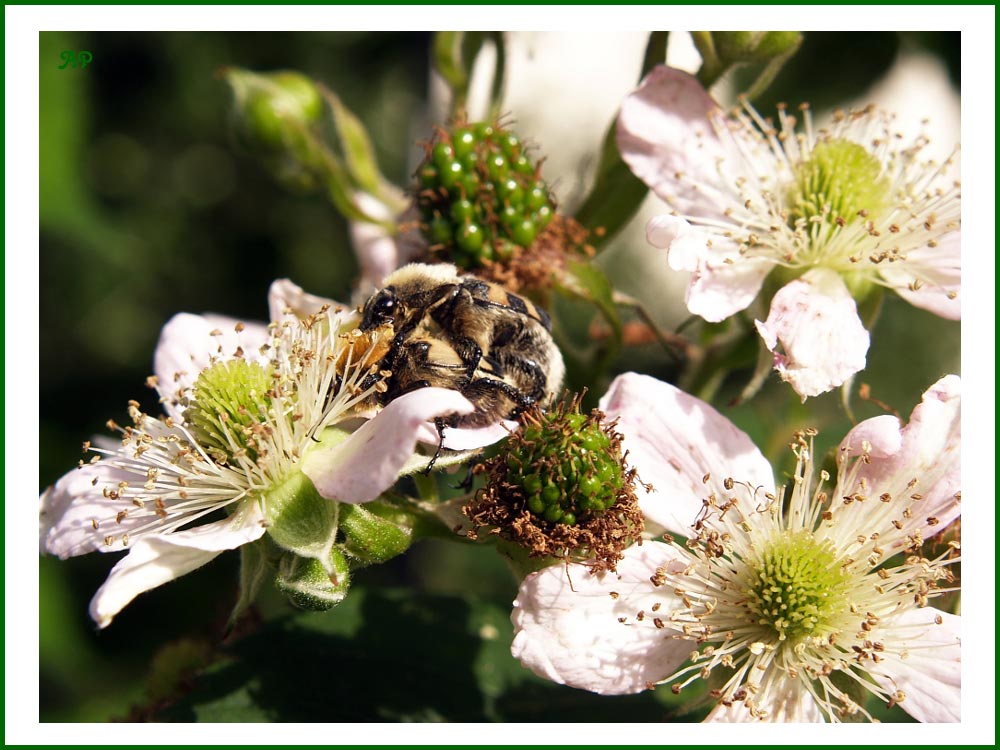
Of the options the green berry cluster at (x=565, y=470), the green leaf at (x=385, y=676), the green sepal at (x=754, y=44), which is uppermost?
the green sepal at (x=754, y=44)

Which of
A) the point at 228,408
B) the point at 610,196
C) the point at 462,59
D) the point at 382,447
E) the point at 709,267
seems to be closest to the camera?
the point at 382,447

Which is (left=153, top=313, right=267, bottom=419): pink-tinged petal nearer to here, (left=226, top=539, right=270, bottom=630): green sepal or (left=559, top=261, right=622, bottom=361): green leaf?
(left=226, top=539, right=270, bottom=630): green sepal

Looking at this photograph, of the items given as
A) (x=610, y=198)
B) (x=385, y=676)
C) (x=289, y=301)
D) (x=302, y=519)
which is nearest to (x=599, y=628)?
(x=302, y=519)

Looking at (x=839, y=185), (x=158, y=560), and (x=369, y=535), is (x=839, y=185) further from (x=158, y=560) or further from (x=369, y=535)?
(x=158, y=560)

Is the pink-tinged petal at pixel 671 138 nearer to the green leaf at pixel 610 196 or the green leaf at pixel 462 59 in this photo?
the green leaf at pixel 610 196

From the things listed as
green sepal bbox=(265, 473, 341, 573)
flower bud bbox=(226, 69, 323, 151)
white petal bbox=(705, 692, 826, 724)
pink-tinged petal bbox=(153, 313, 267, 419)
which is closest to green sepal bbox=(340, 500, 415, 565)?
green sepal bbox=(265, 473, 341, 573)

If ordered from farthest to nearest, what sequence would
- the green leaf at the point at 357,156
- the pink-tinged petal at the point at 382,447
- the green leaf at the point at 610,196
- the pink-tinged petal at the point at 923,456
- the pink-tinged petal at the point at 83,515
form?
the green leaf at the point at 357,156 → the green leaf at the point at 610,196 → the pink-tinged petal at the point at 83,515 → the pink-tinged petal at the point at 923,456 → the pink-tinged petal at the point at 382,447

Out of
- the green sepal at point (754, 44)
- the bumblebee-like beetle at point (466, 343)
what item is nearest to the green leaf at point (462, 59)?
the green sepal at point (754, 44)
